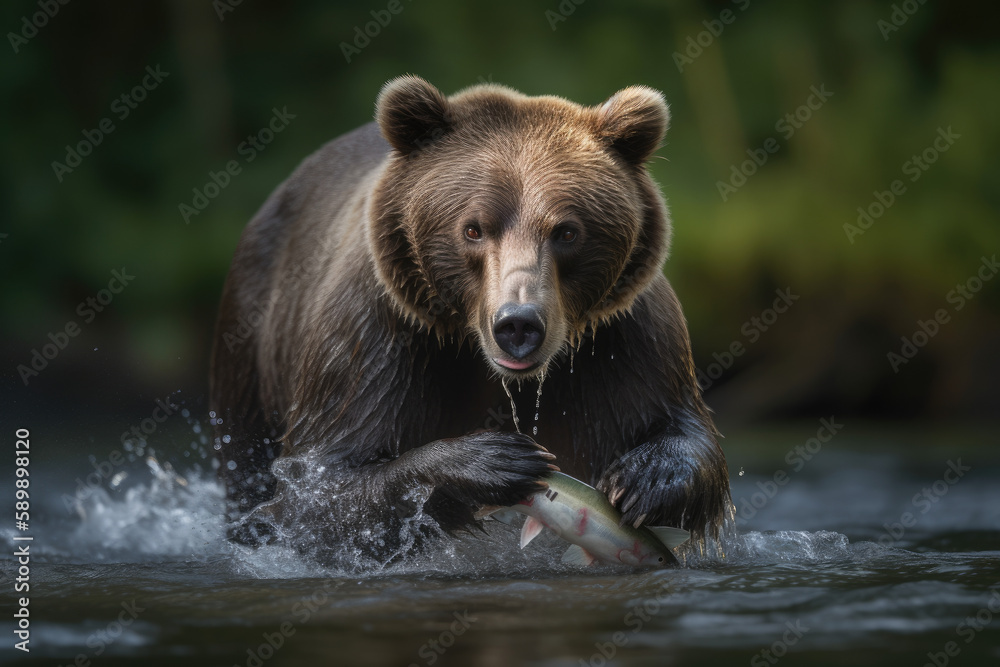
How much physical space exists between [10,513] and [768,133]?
8.08 m

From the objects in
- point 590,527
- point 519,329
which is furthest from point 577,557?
point 519,329

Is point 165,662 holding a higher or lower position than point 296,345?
lower

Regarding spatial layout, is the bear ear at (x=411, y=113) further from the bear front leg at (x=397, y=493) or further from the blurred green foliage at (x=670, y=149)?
the blurred green foliage at (x=670, y=149)

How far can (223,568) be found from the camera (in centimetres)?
478

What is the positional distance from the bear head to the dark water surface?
82 centimetres

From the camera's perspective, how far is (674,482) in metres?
4.53

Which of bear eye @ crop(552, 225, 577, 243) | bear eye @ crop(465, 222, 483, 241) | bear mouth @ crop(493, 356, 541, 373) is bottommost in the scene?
bear mouth @ crop(493, 356, 541, 373)

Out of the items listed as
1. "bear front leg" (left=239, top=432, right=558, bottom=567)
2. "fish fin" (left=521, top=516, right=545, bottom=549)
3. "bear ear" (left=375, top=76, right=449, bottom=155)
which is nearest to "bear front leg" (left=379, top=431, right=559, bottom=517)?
"bear front leg" (left=239, top=432, right=558, bottom=567)

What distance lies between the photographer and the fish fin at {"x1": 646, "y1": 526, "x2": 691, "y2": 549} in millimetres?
4475

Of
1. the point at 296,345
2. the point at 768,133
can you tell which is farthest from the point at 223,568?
the point at 768,133

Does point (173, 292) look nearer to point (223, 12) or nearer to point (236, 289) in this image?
point (223, 12)

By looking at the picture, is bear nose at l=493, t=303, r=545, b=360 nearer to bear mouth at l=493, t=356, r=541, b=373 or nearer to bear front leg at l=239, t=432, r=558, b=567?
bear mouth at l=493, t=356, r=541, b=373

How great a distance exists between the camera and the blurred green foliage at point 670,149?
10586 millimetres

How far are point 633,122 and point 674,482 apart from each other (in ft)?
4.45
